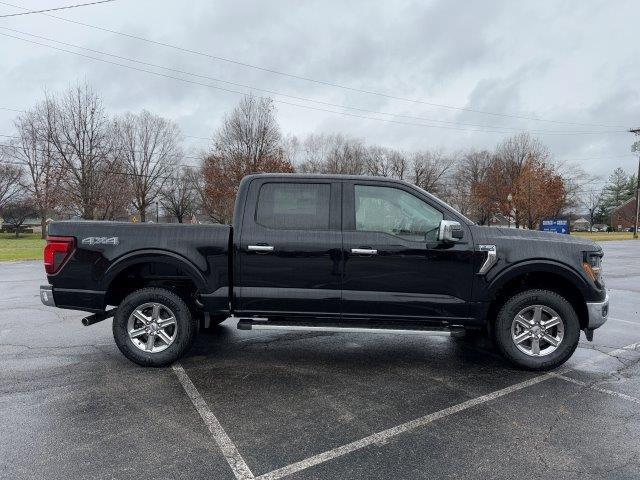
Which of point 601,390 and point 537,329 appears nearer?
point 601,390

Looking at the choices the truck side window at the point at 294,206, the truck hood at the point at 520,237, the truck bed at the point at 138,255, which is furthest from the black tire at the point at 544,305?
the truck bed at the point at 138,255

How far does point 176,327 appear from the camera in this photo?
4.68 m

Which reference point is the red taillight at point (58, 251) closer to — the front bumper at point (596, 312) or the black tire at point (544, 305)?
the black tire at point (544, 305)

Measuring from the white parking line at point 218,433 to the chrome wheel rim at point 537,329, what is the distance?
3047 mm

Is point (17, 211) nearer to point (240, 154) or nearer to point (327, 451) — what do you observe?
point (240, 154)

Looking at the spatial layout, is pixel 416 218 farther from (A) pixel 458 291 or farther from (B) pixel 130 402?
(B) pixel 130 402

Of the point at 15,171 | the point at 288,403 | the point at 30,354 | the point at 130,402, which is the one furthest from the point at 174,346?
the point at 15,171

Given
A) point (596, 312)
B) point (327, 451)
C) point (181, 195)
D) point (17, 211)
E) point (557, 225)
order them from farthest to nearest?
point (181, 195)
point (17, 211)
point (557, 225)
point (596, 312)
point (327, 451)

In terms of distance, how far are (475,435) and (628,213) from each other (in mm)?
102974

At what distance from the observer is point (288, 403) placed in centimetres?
384

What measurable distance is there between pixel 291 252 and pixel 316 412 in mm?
1593

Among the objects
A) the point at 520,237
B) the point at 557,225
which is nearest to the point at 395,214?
the point at 520,237

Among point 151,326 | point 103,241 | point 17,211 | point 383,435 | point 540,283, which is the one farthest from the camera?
point 17,211

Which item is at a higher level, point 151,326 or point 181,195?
point 181,195
